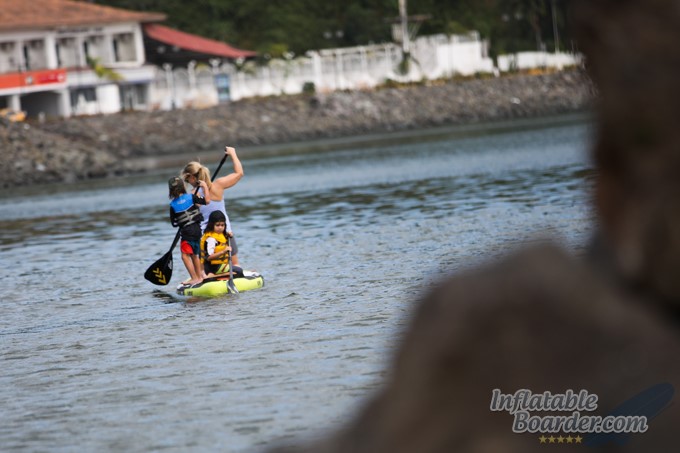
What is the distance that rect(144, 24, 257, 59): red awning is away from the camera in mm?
89812

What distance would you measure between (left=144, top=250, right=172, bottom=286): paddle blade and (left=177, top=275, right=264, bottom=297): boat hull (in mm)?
1357

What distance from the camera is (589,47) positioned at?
4.96m

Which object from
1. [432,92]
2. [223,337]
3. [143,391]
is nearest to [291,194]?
[223,337]

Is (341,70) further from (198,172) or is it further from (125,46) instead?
(198,172)

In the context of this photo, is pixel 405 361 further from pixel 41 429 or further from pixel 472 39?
pixel 472 39

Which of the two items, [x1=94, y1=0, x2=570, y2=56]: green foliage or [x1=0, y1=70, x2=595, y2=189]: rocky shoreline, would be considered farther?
[x1=94, y1=0, x2=570, y2=56]: green foliage

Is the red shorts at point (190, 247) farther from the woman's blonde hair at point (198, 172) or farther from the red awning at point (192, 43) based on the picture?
the red awning at point (192, 43)

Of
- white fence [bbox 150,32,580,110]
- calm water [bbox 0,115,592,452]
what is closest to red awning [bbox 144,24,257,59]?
white fence [bbox 150,32,580,110]

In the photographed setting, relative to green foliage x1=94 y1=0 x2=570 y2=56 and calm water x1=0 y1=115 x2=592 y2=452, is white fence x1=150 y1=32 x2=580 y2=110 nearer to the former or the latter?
green foliage x1=94 y1=0 x2=570 y2=56

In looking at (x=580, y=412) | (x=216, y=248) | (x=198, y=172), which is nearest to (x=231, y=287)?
(x=216, y=248)

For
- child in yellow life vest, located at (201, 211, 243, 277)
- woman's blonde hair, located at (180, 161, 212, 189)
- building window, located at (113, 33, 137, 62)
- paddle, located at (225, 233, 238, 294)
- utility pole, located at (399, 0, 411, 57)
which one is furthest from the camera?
utility pole, located at (399, 0, 411, 57)

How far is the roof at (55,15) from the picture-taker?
3295 inches

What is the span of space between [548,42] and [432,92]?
19.5 m

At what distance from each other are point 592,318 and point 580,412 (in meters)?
0.42
